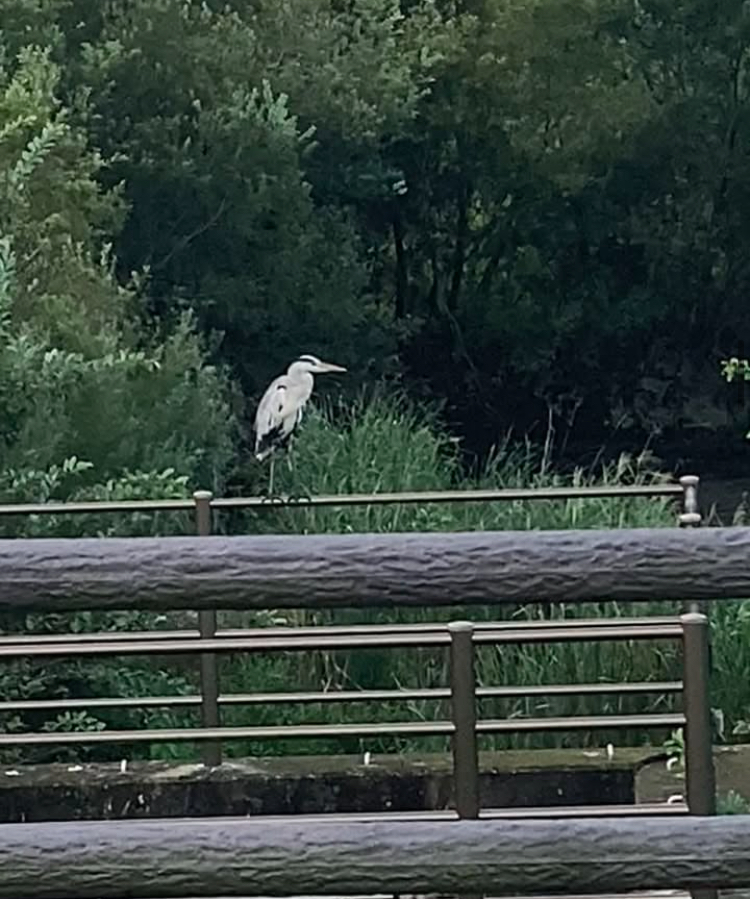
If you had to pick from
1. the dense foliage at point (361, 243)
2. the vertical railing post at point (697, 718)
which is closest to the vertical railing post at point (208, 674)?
the dense foliage at point (361, 243)

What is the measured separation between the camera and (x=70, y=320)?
7.22 m

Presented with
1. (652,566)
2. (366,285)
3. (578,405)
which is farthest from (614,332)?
(652,566)

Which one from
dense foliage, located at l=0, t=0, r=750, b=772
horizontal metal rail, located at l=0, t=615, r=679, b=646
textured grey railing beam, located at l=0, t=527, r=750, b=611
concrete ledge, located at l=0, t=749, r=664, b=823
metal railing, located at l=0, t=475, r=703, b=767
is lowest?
concrete ledge, located at l=0, t=749, r=664, b=823

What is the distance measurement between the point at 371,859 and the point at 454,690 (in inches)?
93.5

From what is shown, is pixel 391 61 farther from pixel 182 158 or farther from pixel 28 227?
pixel 28 227

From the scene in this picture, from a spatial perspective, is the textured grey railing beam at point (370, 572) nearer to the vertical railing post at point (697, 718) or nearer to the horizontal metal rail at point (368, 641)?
the vertical railing post at point (697, 718)

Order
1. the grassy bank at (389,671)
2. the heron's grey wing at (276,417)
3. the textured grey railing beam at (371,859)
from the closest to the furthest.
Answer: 1. the textured grey railing beam at (371,859)
2. the grassy bank at (389,671)
3. the heron's grey wing at (276,417)

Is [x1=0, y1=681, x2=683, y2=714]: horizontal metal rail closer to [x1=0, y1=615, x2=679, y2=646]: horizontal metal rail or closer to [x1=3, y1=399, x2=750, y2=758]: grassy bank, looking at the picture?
[x1=0, y1=615, x2=679, y2=646]: horizontal metal rail

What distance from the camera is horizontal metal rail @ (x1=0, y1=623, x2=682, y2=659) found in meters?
4.34

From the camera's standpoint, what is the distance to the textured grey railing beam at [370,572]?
60.1 inches

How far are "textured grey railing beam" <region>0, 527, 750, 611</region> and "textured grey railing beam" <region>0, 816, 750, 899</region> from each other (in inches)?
7.5

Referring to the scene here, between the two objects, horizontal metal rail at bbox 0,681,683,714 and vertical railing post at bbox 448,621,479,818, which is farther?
horizontal metal rail at bbox 0,681,683,714

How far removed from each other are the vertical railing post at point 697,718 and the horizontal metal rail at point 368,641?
235mm

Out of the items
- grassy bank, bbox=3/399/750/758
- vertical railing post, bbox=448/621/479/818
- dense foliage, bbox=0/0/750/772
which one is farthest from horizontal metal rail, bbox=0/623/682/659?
dense foliage, bbox=0/0/750/772
